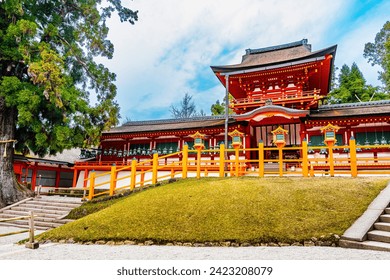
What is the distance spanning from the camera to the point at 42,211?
1162 cm

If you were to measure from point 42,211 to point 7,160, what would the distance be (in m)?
3.69

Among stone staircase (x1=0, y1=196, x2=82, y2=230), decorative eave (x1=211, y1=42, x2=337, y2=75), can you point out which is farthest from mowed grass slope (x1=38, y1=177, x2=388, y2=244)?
decorative eave (x1=211, y1=42, x2=337, y2=75)

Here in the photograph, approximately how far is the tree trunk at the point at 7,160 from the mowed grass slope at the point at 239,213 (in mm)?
7629

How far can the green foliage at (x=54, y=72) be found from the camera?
1198cm

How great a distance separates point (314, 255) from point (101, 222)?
5.38 m

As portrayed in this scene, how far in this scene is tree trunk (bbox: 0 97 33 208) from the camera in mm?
12898

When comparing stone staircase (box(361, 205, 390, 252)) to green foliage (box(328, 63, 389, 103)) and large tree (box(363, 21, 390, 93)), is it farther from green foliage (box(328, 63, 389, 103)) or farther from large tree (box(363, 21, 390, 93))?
large tree (box(363, 21, 390, 93))

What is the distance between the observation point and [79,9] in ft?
48.0

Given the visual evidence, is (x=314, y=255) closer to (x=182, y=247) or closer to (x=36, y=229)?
(x=182, y=247)

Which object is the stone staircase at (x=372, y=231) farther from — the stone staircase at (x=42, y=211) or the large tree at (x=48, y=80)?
the large tree at (x=48, y=80)

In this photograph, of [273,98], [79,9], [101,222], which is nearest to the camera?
[101,222]

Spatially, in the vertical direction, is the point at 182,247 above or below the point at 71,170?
below

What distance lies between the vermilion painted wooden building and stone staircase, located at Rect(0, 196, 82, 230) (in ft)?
24.4

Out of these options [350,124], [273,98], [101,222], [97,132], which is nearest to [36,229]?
[101,222]
